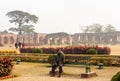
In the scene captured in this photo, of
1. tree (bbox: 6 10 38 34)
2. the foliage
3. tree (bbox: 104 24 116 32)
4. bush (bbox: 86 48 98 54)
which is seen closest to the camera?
the foliage

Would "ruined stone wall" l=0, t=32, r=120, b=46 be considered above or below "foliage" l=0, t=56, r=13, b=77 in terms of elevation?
above

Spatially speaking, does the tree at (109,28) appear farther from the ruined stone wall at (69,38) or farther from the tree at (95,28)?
the ruined stone wall at (69,38)

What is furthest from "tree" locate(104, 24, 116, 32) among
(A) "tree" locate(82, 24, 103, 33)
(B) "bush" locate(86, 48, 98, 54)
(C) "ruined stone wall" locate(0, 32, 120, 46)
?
(B) "bush" locate(86, 48, 98, 54)

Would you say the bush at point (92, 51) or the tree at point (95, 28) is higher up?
the tree at point (95, 28)

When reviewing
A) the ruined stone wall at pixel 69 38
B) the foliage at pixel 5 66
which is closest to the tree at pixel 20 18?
the ruined stone wall at pixel 69 38

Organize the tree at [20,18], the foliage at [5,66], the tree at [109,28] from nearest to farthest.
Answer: the foliage at [5,66] < the tree at [20,18] < the tree at [109,28]

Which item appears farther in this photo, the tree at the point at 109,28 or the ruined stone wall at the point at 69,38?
the tree at the point at 109,28

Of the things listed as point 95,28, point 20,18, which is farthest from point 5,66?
point 95,28

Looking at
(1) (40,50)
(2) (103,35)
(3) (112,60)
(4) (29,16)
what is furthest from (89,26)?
(3) (112,60)

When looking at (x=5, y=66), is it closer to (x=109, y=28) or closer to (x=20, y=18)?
(x=20, y=18)

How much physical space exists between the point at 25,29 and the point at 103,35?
24.1 meters

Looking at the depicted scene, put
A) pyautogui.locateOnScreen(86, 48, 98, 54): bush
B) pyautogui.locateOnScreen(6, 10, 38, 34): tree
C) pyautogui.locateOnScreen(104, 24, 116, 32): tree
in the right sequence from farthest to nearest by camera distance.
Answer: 1. pyautogui.locateOnScreen(104, 24, 116, 32): tree
2. pyautogui.locateOnScreen(6, 10, 38, 34): tree
3. pyautogui.locateOnScreen(86, 48, 98, 54): bush

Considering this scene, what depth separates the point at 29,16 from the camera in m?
80.9

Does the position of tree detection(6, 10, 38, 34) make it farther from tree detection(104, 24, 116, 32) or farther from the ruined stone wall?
tree detection(104, 24, 116, 32)
